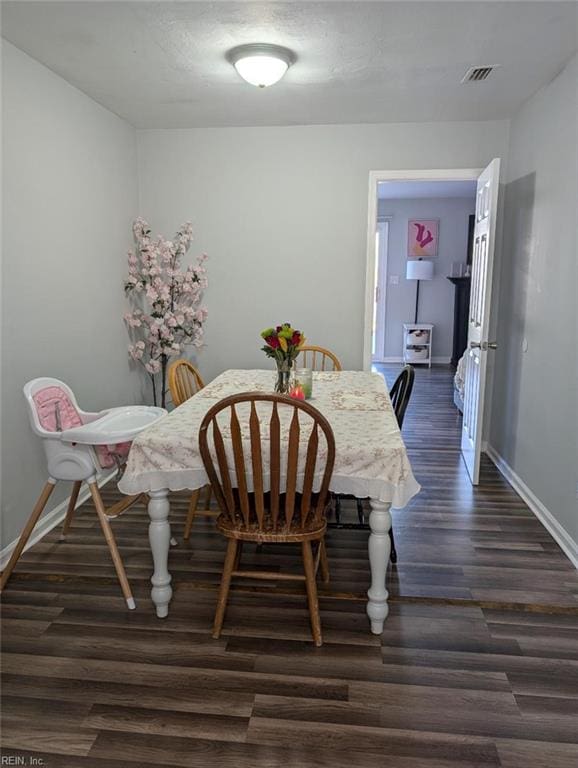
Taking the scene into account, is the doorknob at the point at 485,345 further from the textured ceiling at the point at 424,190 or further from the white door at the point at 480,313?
the textured ceiling at the point at 424,190

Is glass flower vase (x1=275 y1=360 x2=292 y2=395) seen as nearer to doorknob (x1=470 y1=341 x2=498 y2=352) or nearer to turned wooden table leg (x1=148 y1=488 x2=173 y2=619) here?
turned wooden table leg (x1=148 y1=488 x2=173 y2=619)

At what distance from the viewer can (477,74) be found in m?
3.03

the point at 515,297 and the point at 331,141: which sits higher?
the point at 331,141

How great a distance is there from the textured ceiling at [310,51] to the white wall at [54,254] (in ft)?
0.69

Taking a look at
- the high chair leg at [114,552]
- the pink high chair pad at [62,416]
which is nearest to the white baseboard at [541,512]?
the high chair leg at [114,552]

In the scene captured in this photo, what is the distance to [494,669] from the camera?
1.96 metres

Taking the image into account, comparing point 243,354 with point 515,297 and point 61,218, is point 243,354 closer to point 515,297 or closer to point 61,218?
point 61,218

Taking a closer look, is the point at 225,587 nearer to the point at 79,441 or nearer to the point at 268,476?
the point at 268,476

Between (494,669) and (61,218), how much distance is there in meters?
3.05

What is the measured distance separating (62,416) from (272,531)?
121 cm

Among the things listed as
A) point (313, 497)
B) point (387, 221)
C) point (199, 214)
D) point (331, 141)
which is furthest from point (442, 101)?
point (387, 221)

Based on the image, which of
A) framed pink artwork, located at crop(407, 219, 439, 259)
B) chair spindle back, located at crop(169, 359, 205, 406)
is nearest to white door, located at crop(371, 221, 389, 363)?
framed pink artwork, located at crop(407, 219, 439, 259)

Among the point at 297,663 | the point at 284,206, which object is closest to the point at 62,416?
the point at 297,663

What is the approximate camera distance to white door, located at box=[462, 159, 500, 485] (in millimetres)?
3516
